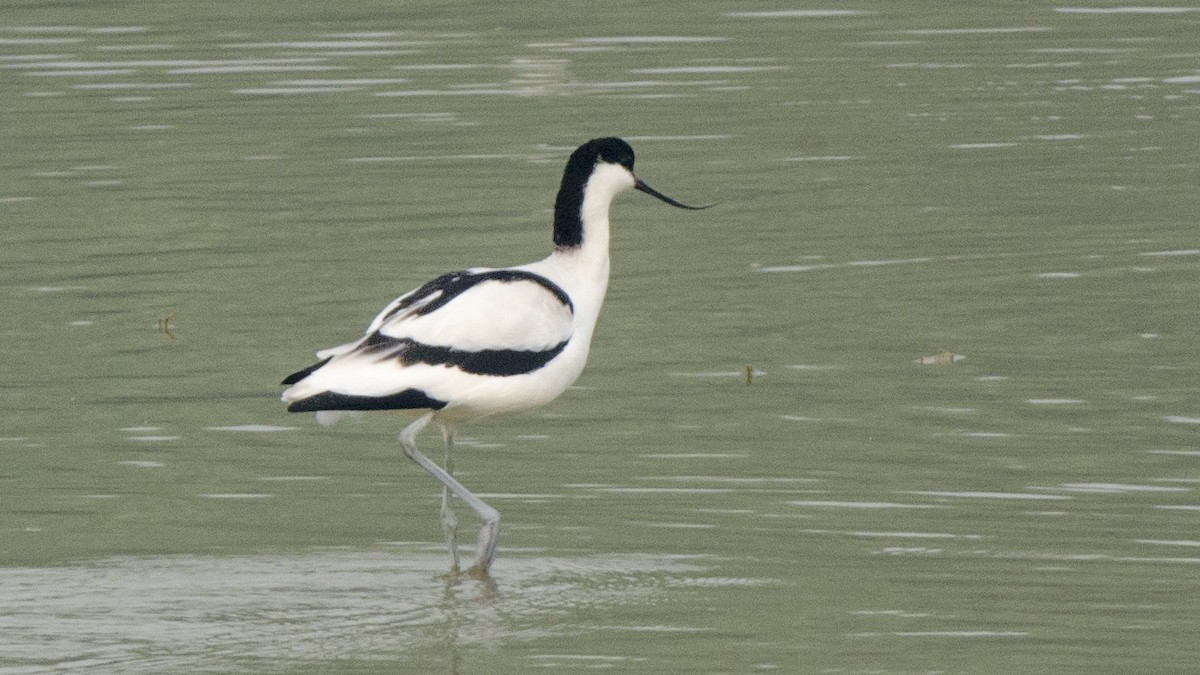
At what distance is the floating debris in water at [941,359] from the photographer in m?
12.9

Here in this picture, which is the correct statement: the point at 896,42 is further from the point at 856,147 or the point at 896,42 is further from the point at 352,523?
the point at 352,523

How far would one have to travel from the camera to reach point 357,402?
30.6 feet

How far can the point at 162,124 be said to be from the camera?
23000 mm

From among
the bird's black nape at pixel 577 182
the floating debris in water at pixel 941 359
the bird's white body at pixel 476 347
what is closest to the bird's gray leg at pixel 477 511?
the bird's white body at pixel 476 347

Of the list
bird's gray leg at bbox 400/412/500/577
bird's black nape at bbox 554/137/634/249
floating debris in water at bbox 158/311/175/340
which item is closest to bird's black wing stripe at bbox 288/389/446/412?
bird's gray leg at bbox 400/412/500/577

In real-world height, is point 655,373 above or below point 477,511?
below

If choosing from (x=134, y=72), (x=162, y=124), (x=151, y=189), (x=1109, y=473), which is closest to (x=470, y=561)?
(x=1109, y=473)

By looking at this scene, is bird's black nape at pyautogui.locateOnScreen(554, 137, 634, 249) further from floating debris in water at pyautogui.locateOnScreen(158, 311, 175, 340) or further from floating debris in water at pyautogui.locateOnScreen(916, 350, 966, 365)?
floating debris in water at pyautogui.locateOnScreen(158, 311, 175, 340)

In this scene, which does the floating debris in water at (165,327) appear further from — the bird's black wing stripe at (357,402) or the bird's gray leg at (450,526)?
the bird's black wing stripe at (357,402)

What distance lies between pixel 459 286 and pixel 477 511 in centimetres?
80

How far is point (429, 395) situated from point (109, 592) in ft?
4.17

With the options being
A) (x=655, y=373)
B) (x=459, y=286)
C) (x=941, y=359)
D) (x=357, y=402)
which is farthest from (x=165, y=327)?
(x=357, y=402)

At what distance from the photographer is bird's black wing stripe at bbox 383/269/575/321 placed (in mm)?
9781

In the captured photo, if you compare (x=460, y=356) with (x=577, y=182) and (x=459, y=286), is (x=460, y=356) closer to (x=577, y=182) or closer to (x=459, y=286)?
(x=459, y=286)
